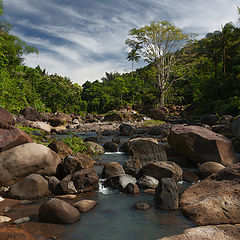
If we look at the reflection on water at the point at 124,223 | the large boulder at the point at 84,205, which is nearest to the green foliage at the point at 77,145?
the reflection on water at the point at 124,223

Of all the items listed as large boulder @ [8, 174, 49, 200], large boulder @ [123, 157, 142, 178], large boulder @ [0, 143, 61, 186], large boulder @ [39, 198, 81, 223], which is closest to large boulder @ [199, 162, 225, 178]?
large boulder @ [123, 157, 142, 178]

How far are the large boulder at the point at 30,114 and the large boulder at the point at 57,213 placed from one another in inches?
693

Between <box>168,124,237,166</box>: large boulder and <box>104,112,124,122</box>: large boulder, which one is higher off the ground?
<box>104,112,124,122</box>: large boulder

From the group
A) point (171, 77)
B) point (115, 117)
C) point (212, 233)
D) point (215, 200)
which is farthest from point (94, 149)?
point (171, 77)

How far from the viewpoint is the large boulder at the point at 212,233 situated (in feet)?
10.3

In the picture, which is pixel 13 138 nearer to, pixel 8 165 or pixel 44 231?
pixel 8 165

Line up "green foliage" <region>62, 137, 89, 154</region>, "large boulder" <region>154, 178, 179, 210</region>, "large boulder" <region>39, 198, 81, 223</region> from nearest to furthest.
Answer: "large boulder" <region>39, 198, 81, 223</region> → "large boulder" <region>154, 178, 179, 210</region> → "green foliage" <region>62, 137, 89, 154</region>

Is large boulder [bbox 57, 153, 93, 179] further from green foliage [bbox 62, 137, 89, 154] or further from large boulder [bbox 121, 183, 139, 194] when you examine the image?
green foliage [bbox 62, 137, 89, 154]

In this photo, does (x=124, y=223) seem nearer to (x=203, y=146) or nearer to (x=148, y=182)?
(x=148, y=182)

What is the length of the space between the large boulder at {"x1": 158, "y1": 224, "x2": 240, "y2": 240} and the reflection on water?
34cm

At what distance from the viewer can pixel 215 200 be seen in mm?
4043

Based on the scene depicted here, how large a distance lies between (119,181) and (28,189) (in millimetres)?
2012

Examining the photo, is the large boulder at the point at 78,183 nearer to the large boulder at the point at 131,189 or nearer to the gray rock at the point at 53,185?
the gray rock at the point at 53,185

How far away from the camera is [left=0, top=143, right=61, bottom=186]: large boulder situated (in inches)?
197
